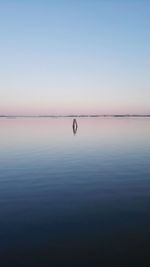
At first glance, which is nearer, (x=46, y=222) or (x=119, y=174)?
(x=46, y=222)

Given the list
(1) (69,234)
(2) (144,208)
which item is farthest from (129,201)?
(1) (69,234)

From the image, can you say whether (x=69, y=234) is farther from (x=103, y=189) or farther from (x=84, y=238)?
(x=103, y=189)

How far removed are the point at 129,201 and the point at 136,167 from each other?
1275 centimetres

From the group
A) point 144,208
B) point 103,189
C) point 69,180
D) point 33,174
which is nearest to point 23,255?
point 144,208

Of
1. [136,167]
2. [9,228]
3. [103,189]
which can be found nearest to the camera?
[9,228]

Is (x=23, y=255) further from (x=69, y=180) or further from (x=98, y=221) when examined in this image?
(x=69, y=180)

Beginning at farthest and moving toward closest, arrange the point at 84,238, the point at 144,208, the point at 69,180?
the point at 69,180, the point at 144,208, the point at 84,238

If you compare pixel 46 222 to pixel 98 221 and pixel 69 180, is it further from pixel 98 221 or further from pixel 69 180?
pixel 69 180

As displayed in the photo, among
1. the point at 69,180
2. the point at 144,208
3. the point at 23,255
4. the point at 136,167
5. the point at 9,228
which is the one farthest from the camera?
the point at 136,167

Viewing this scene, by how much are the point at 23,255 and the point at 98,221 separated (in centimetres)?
502

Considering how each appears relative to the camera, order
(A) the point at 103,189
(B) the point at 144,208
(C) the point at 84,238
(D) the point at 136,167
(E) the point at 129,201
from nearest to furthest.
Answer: (C) the point at 84,238, (B) the point at 144,208, (E) the point at 129,201, (A) the point at 103,189, (D) the point at 136,167

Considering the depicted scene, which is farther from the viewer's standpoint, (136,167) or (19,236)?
(136,167)

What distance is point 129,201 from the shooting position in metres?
20.0

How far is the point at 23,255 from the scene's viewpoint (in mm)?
12492
